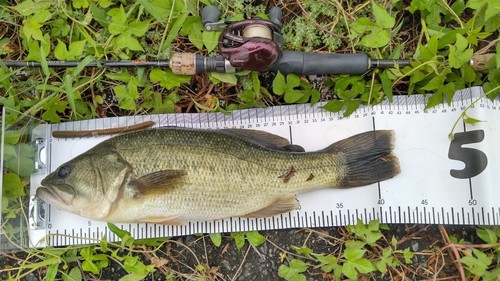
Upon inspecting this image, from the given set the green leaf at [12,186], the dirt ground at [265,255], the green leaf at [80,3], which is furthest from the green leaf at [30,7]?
the dirt ground at [265,255]

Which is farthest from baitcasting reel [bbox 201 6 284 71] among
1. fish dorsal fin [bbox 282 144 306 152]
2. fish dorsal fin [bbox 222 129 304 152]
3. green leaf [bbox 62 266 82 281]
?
green leaf [bbox 62 266 82 281]

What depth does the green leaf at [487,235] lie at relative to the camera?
3309 mm

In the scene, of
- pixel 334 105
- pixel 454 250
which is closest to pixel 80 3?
pixel 334 105

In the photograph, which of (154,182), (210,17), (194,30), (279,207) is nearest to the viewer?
(154,182)

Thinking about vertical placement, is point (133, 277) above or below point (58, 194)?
below

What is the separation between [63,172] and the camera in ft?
10.5

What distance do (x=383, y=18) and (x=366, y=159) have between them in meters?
0.94

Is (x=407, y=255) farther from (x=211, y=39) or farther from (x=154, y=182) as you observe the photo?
(x=211, y=39)

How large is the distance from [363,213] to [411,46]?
4.04 feet

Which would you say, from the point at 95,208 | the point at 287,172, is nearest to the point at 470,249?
the point at 287,172

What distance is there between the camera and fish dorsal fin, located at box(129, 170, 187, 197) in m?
3.13

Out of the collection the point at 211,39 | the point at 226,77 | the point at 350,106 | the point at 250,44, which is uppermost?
the point at 211,39

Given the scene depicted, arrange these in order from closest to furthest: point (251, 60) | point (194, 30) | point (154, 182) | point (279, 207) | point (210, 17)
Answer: point (154, 182), point (251, 60), point (279, 207), point (210, 17), point (194, 30)

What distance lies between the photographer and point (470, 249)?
11.1ft
